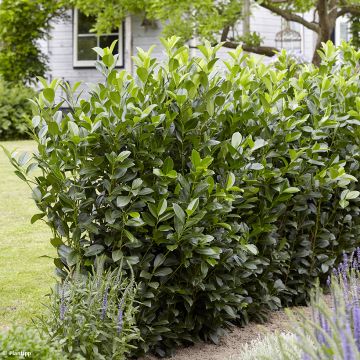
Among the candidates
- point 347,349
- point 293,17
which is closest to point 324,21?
point 293,17

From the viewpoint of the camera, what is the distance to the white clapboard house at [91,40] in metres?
19.1

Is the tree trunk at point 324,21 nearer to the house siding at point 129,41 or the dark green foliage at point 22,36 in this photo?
the house siding at point 129,41

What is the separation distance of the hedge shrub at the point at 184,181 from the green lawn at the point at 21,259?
0.50 m

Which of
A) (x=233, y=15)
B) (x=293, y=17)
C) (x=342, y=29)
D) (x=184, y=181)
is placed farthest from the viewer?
(x=342, y=29)

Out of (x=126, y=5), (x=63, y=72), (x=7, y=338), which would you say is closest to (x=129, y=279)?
(x=7, y=338)

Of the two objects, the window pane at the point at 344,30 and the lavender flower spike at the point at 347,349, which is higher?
the window pane at the point at 344,30

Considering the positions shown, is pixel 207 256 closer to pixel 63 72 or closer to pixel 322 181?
pixel 322 181

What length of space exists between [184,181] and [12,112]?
42.9 ft

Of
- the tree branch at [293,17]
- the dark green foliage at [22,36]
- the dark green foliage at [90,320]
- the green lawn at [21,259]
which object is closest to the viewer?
the dark green foliage at [90,320]

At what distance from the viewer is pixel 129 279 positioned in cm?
393

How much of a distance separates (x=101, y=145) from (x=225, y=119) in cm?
84

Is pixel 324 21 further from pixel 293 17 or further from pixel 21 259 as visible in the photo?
pixel 21 259

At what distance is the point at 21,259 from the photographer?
6891 millimetres

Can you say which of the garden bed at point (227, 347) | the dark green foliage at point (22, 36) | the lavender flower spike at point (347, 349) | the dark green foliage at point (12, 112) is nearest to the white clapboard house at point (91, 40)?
the dark green foliage at point (22, 36)
